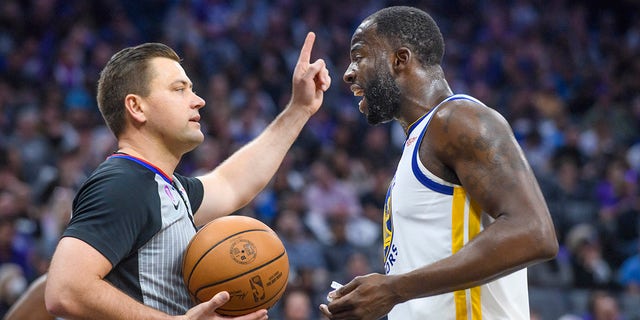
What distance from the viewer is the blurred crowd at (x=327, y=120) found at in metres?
8.68

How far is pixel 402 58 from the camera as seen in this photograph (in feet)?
11.2

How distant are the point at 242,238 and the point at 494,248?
3.45 feet

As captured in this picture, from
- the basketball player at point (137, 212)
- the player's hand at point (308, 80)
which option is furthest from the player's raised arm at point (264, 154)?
the basketball player at point (137, 212)

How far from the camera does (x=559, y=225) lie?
34.6 feet

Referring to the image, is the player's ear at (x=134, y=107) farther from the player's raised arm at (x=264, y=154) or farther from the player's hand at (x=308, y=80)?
the player's hand at (x=308, y=80)

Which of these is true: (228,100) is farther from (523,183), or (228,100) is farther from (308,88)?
(523,183)

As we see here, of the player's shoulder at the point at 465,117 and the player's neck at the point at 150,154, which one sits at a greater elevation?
the player's shoulder at the point at 465,117

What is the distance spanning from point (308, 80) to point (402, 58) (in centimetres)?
94

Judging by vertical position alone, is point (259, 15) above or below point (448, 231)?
above

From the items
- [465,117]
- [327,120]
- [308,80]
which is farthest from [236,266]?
[327,120]

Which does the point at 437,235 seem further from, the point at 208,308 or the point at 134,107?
the point at 134,107

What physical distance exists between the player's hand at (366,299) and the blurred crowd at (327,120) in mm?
4285

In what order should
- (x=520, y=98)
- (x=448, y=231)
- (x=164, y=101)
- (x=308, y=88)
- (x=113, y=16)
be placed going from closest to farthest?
(x=448, y=231), (x=164, y=101), (x=308, y=88), (x=113, y=16), (x=520, y=98)

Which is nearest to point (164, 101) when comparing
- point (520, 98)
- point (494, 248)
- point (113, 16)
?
point (494, 248)
